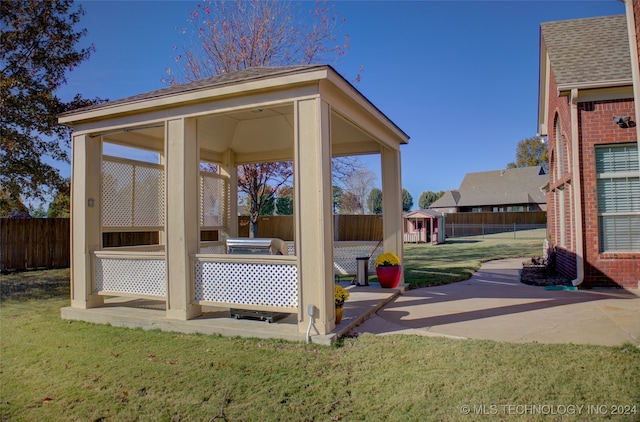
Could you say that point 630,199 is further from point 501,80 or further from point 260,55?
point 260,55

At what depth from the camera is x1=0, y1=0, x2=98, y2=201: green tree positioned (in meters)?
10.5

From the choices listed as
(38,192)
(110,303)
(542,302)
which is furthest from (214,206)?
(542,302)

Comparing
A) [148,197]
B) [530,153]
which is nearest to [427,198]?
[530,153]

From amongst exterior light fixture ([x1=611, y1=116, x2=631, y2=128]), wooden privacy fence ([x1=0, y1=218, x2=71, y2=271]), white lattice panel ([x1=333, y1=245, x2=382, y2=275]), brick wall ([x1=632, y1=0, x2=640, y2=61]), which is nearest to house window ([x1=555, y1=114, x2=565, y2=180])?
exterior light fixture ([x1=611, y1=116, x2=631, y2=128])

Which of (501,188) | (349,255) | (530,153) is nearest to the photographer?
(349,255)

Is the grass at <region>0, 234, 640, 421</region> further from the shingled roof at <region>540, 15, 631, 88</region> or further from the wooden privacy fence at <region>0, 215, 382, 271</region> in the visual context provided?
the wooden privacy fence at <region>0, 215, 382, 271</region>

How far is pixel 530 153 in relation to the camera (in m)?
52.4

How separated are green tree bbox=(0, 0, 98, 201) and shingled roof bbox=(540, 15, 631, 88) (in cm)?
1252

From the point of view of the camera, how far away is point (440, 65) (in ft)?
45.1

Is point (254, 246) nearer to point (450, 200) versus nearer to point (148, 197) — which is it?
point (148, 197)

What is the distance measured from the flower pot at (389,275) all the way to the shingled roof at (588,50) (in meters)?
4.87

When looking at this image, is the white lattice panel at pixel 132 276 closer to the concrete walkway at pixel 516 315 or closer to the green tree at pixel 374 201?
the concrete walkway at pixel 516 315

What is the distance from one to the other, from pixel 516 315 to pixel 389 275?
270 centimetres

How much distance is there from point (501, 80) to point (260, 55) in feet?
33.8
